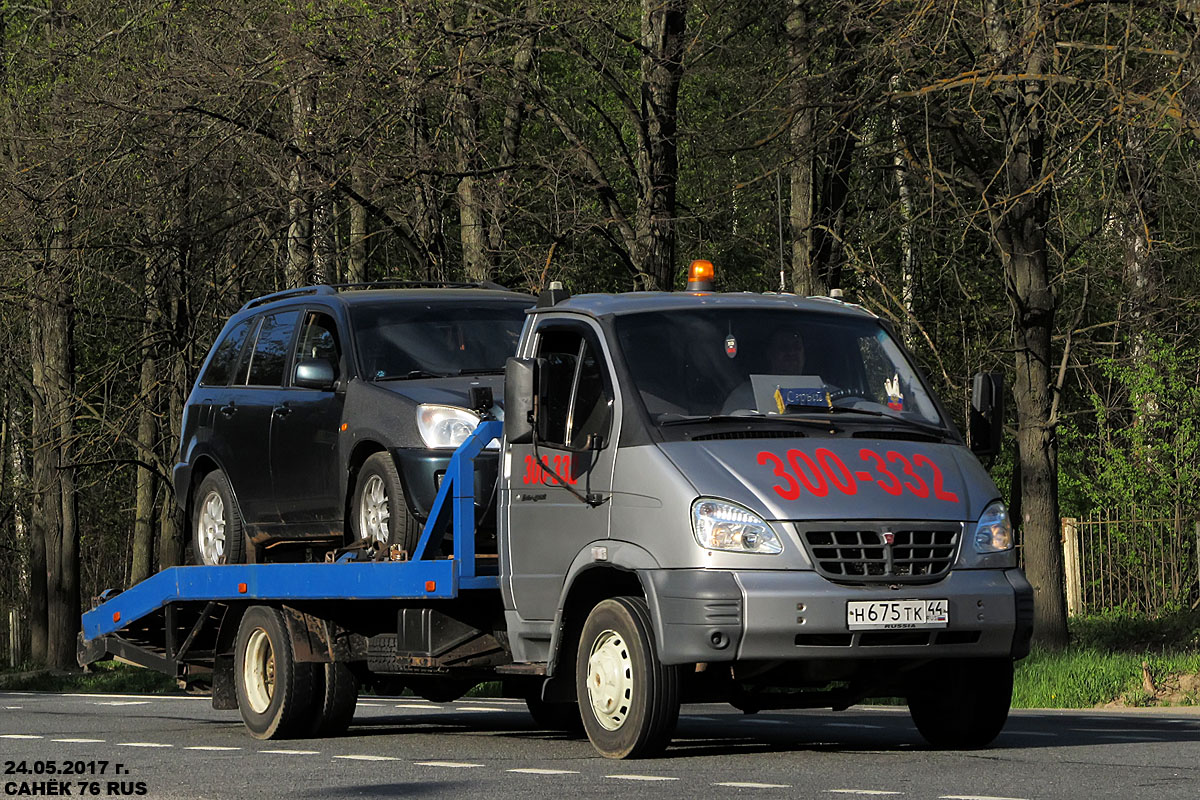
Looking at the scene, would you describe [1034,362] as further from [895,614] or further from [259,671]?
[895,614]

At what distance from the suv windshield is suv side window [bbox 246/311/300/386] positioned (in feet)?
2.78

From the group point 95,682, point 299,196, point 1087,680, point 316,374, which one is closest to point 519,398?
point 316,374

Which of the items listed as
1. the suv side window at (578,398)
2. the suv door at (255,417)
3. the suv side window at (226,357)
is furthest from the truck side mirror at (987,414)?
the suv side window at (226,357)

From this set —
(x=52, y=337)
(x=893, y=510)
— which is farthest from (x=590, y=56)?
(x=52, y=337)

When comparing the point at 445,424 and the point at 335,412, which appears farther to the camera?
the point at 335,412

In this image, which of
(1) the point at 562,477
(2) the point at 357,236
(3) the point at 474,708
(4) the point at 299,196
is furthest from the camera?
(2) the point at 357,236

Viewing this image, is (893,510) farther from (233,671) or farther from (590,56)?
(590,56)

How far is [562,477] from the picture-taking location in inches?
405

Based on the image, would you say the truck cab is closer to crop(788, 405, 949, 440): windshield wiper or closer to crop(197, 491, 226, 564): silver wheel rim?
crop(788, 405, 949, 440): windshield wiper

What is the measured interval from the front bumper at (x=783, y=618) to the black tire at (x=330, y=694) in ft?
11.8

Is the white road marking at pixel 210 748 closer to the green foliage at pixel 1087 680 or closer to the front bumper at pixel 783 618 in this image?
the front bumper at pixel 783 618

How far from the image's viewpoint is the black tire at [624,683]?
959 cm

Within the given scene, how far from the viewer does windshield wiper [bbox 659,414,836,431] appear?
32.4 ft

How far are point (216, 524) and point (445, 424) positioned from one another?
2888 millimetres
